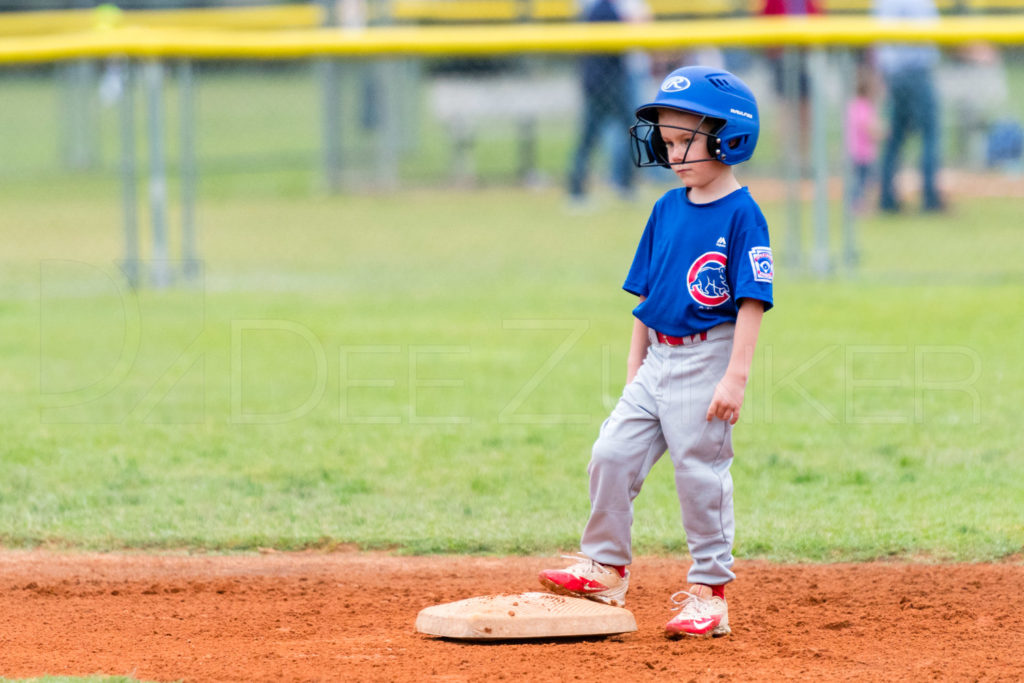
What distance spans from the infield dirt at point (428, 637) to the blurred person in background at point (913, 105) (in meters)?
7.47

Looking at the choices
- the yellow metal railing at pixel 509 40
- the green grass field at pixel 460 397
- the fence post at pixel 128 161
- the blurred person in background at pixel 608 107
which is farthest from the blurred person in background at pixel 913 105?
the fence post at pixel 128 161

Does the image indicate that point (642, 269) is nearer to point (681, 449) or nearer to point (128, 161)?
point (681, 449)

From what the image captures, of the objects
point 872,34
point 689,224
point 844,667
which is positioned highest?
point 872,34

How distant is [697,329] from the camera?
Answer: 3582 millimetres

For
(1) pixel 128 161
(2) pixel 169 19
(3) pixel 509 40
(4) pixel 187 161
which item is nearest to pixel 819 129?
(3) pixel 509 40

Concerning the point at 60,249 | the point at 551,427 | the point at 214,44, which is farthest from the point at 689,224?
the point at 60,249

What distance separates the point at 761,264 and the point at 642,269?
36cm

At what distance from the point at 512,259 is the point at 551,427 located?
4815 mm

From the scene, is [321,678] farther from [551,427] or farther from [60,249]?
[60,249]

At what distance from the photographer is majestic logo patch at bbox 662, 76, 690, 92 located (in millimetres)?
3578

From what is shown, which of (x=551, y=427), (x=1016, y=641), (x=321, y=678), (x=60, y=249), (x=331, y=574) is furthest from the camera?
(x=60, y=249)

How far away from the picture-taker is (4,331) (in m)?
8.41

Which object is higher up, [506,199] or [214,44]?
[214,44]

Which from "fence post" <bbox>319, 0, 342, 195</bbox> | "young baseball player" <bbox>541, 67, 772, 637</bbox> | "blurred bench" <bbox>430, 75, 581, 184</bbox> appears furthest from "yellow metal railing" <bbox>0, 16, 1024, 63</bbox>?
"young baseball player" <bbox>541, 67, 772, 637</bbox>
